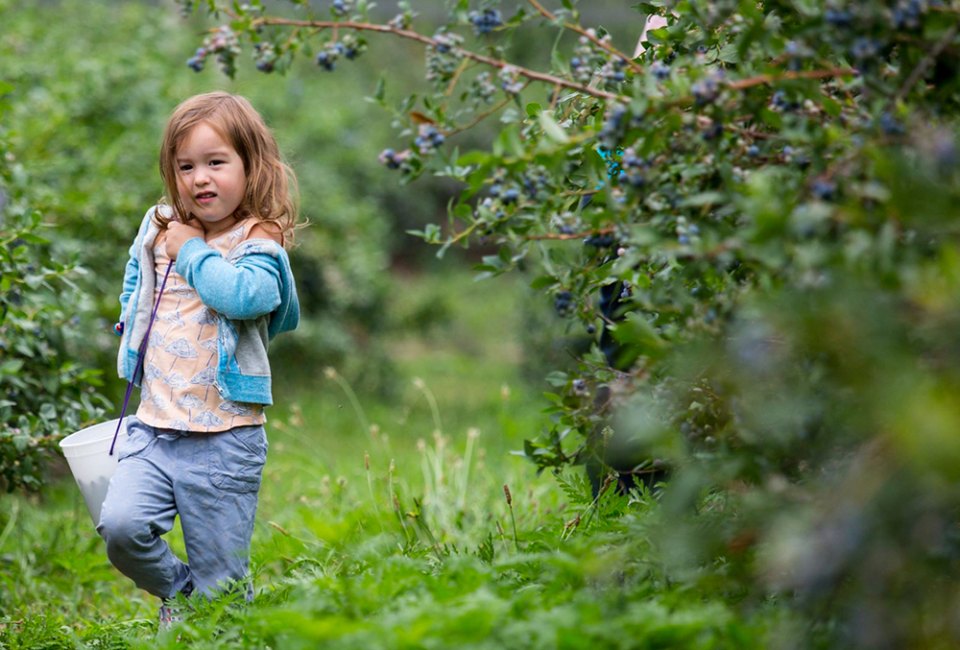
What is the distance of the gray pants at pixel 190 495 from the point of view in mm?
2869

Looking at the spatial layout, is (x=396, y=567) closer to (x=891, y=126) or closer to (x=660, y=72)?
(x=660, y=72)

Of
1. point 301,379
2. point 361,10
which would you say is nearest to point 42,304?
point 361,10

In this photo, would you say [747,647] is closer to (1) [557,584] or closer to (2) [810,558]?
(2) [810,558]

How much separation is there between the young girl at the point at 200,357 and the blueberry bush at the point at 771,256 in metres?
0.45

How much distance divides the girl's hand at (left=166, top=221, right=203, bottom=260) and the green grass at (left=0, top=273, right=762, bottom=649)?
781mm

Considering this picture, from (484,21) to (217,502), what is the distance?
135 cm

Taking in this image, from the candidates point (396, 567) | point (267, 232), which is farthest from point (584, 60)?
point (396, 567)

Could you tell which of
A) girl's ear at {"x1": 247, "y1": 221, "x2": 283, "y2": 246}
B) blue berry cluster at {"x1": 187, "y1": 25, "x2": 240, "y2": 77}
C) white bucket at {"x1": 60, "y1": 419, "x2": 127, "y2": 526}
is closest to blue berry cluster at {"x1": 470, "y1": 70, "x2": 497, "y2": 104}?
blue berry cluster at {"x1": 187, "y1": 25, "x2": 240, "y2": 77}

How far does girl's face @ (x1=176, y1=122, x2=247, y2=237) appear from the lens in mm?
2951

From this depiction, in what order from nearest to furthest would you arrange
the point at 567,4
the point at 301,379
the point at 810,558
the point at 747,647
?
1. the point at 810,558
2. the point at 747,647
3. the point at 567,4
4. the point at 301,379

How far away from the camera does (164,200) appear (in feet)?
10.2

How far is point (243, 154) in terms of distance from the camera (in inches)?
119

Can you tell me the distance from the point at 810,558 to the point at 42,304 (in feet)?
9.09

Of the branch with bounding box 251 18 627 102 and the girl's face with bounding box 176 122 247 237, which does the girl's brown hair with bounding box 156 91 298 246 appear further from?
the branch with bounding box 251 18 627 102
